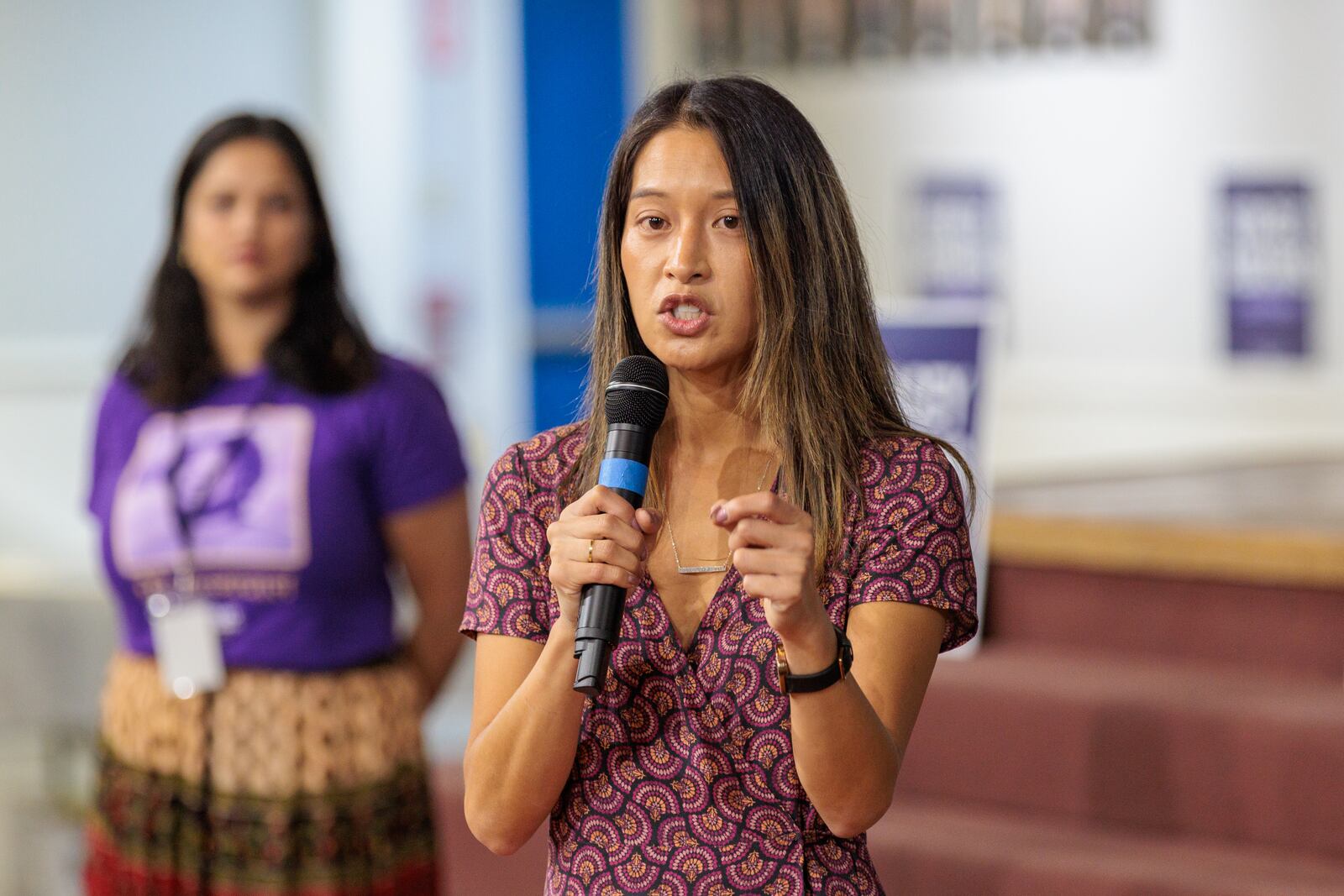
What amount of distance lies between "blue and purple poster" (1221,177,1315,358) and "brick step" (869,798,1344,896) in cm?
323

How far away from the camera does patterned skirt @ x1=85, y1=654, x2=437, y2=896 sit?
7.96ft

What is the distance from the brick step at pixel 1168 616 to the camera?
294 cm

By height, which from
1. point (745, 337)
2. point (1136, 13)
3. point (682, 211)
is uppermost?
point (1136, 13)

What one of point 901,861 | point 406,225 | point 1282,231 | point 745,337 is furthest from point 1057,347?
point 745,337

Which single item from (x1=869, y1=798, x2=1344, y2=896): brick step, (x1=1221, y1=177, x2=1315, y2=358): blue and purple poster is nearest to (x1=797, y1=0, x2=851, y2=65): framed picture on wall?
(x1=1221, y1=177, x2=1315, y2=358): blue and purple poster

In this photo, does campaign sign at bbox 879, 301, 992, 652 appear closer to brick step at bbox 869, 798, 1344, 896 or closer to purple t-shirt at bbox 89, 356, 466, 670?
brick step at bbox 869, 798, 1344, 896

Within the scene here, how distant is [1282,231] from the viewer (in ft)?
18.5

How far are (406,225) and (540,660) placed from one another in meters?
5.72

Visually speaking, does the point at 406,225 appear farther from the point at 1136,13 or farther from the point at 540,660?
the point at 540,660

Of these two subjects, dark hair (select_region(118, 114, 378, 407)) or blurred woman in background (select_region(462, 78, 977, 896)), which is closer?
blurred woman in background (select_region(462, 78, 977, 896))

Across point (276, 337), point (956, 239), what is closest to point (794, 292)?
point (276, 337)

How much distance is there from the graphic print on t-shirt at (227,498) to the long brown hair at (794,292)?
42.0 inches

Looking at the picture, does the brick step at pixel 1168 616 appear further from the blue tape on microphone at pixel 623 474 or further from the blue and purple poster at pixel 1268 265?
the blue and purple poster at pixel 1268 265

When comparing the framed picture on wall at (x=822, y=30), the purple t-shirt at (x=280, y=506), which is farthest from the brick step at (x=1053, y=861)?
the framed picture on wall at (x=822, y=30)
